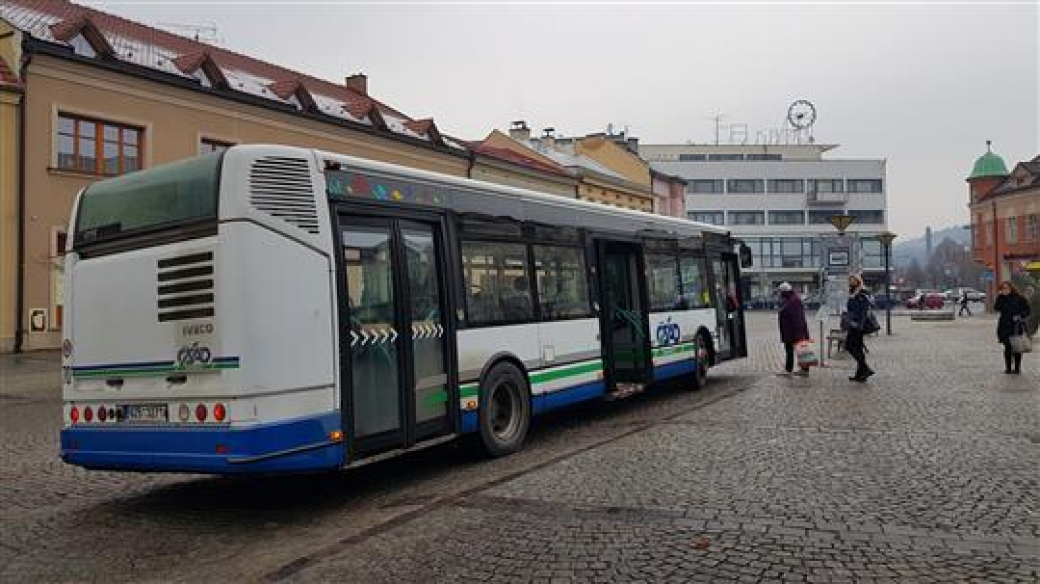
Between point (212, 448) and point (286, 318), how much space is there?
3.45 feet

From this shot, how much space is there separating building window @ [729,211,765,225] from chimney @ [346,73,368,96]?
62164 mm

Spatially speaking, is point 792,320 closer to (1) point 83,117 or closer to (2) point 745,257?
(2) point 745,257

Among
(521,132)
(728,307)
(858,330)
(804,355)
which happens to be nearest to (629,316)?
(728,307)

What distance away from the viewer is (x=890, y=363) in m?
19.1

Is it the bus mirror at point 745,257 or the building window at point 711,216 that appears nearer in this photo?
the bus mirror at point 745,257

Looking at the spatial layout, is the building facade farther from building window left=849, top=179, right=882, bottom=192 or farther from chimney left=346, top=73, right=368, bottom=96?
chimney left=346, top=73, right=368, bottom=96

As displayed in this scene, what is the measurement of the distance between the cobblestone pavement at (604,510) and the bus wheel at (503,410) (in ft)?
0.68

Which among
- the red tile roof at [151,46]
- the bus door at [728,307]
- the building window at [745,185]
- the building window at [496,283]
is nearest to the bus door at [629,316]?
the building window at [496,283]

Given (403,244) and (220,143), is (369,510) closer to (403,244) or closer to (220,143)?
(403,244)

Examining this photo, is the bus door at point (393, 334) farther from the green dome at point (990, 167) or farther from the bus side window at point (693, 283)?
the green dome at point (990, 167)

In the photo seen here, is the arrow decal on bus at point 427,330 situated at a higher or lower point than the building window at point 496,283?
lower

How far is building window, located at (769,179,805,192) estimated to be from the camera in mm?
97062

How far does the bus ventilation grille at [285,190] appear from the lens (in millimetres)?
6562

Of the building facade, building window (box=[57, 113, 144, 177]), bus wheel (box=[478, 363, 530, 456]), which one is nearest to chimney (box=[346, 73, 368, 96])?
building window (box=[57, 113, 144, 177])
